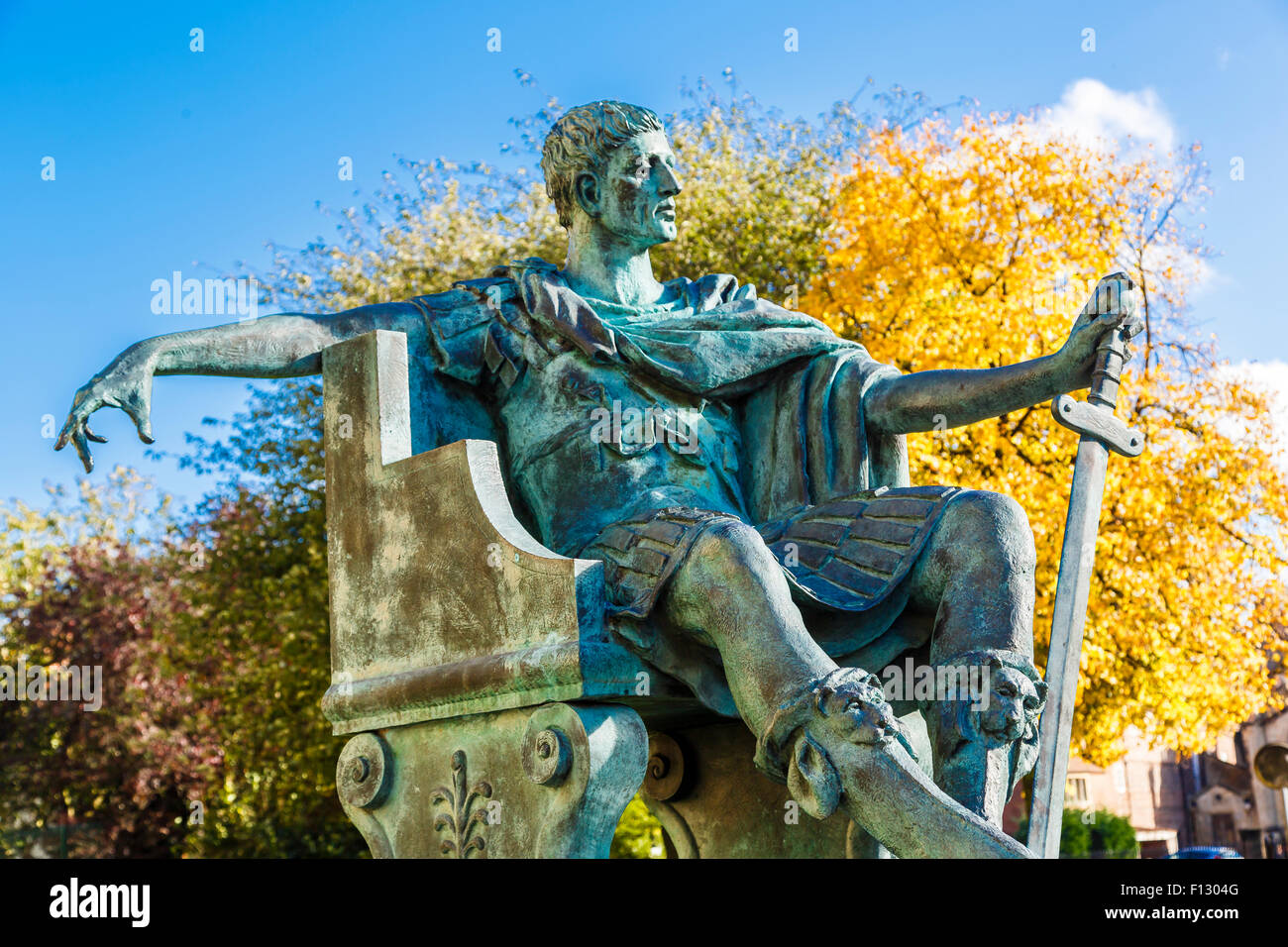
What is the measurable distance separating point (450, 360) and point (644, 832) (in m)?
10.5

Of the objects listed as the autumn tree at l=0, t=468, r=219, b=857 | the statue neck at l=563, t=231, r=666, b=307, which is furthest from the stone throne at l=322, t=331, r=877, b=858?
the autumn tree at l=0, t=468, r=219, b=857

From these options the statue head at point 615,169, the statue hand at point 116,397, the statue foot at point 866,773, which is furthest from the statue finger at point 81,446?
the statue foot at point 866,773

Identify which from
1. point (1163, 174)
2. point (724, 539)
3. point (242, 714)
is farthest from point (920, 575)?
point (242, 714)

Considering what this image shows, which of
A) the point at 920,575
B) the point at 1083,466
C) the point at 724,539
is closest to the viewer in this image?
the point at 724,539

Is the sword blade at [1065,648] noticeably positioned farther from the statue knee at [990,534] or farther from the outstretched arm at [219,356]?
the outstretched arm at [219,356]

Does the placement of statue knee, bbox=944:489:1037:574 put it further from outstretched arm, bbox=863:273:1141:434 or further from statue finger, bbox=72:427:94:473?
statue finger, bbox=72:427:94:473

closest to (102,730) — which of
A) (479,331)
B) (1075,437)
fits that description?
(1075,437)

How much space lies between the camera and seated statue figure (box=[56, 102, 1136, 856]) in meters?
3.90

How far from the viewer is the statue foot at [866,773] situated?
342cm

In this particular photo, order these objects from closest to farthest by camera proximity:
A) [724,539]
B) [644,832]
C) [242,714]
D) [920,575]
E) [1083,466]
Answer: [724,539], [920,575], [1083,466], [644,832], [242,714]

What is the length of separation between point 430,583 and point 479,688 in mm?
395

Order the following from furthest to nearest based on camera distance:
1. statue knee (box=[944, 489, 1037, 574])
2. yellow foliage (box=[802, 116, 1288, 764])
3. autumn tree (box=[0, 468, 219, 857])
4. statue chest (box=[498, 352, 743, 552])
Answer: autumn tree (box=[0, 468, 219, 857]) < yellow foliage (box=[802, 116, 1288, 764]) < statue chest (box=[498, 352, 743, 552]) < statue knee (box=[944, 489, 1037, 574])
